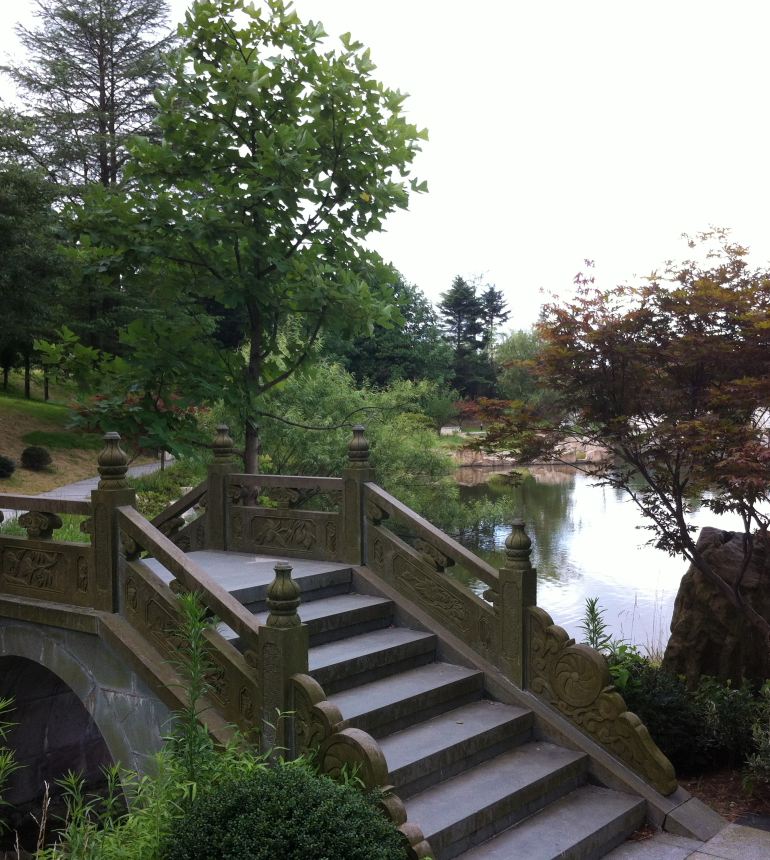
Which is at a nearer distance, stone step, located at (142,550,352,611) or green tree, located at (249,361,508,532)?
stone step, located at (142,550,352,611)

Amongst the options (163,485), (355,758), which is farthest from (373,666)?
(163,485)

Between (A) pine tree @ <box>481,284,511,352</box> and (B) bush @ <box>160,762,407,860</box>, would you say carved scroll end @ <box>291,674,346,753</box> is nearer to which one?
(B) bush @ <box>160,762,407,860</box>

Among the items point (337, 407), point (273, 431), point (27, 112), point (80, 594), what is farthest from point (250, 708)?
point (27, 112)

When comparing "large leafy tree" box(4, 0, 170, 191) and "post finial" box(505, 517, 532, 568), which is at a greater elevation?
"large leafy tree" box(4, 0, 170, 191)

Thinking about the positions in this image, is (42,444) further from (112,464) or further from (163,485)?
(112,464)

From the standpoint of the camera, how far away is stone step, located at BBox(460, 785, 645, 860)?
4898mm

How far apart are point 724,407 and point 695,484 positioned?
2.50 feet

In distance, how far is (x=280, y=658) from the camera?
479 cm

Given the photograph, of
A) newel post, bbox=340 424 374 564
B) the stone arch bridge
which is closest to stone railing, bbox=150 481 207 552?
the stone arch bridge

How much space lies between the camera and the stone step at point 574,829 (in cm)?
490

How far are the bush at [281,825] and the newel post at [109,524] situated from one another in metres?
2.12

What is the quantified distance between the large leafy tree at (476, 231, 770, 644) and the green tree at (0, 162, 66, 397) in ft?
70.3

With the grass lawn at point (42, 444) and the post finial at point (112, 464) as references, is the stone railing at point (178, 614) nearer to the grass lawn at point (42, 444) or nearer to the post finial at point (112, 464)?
the post finial at point (112, 464)

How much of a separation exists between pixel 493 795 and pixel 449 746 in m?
0.41
